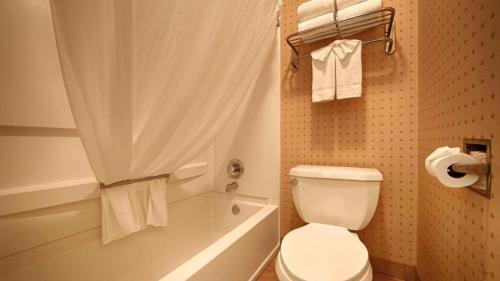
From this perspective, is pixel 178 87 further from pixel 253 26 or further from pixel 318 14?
pixel 318 14

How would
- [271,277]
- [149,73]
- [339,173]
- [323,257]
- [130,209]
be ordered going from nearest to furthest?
[149,73], [323,257], [130,209], [339,173], [271,277]

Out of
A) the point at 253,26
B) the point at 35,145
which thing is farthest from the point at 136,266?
the point at 253,26

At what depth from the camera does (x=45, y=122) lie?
0.84 metres

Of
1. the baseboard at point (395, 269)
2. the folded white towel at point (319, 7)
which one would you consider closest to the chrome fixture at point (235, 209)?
the baseboard at point (395, 269)

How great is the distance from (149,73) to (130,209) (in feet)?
2.10

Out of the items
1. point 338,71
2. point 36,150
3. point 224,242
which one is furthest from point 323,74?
point 36,150

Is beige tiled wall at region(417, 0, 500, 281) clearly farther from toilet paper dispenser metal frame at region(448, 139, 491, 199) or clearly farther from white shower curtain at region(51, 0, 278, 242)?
white shower curtain at region(51, 0, 278, 242)

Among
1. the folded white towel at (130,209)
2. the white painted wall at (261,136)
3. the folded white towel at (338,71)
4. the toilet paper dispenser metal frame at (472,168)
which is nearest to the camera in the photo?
the toilet paper dispenser metal frame at (472,168)

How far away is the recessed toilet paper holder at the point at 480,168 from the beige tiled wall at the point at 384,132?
596 mm

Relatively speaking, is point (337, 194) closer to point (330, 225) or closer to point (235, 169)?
point (330, 225)

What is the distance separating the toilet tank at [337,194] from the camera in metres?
1.02

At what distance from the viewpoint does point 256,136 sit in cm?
151

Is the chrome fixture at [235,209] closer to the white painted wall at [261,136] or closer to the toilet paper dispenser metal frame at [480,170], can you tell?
the white painted wall at [261,136]

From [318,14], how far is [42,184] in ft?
5.19
